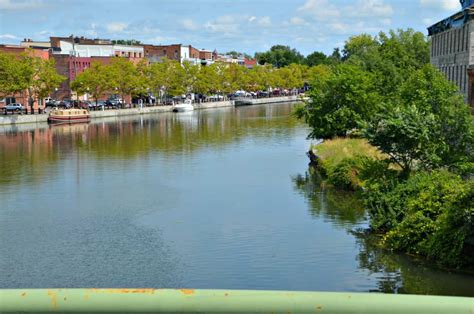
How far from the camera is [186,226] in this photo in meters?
29.0

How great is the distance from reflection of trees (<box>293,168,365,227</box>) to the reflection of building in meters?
12.2

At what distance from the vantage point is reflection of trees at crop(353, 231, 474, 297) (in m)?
20.2

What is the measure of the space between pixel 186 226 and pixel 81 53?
115 m

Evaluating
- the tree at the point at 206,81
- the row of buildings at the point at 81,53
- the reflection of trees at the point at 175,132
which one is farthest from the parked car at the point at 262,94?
the reflection of trees at the point at 175,132

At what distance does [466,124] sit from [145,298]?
2408 centimetres

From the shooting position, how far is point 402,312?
15.2 feet

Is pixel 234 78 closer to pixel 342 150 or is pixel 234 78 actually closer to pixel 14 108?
pixel 14 108

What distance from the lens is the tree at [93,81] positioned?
329 feet

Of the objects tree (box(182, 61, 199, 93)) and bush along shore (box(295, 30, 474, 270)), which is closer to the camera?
bush along shore (box(295, 30, 474, 270))

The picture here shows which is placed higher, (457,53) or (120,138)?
(457,53)

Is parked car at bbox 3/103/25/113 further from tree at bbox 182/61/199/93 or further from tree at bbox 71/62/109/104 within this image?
tree at bbox 182/61/199/93

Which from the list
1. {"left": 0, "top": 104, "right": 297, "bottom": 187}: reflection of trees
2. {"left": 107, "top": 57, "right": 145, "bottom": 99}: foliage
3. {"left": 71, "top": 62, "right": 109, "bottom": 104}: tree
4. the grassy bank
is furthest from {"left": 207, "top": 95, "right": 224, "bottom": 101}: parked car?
the grassy bank

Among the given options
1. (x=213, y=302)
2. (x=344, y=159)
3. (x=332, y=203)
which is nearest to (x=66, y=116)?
(x=344, y=159)

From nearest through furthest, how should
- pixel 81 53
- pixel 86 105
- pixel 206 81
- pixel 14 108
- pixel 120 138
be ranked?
pixel 120 138, pixel 14 108, pixel 86 105, pixel 206 81, pixel 81 53
